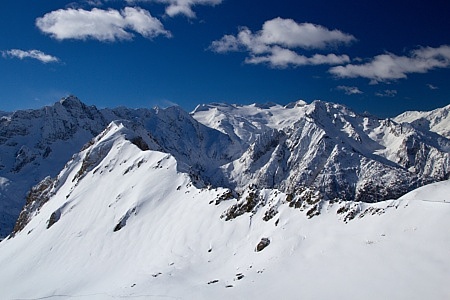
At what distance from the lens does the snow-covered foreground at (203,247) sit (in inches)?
1098

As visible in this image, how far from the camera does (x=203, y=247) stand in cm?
4491

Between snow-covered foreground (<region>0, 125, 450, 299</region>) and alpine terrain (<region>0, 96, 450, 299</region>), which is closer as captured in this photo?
snow-covered foreground (<region>0, 125, 450, 299</region>)

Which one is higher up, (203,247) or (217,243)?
(217,243)

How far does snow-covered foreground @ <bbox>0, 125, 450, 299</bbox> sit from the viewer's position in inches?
1098

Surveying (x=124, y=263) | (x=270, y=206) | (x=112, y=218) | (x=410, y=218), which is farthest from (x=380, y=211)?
(x=112, y=218)

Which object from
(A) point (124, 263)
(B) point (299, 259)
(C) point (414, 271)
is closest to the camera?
(C) point (414, 271)

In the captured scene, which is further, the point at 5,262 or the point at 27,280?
the point at 5,262

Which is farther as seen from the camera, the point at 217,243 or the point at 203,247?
the point at 203,247

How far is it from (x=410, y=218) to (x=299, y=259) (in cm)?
854

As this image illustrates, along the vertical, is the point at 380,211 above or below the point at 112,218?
below

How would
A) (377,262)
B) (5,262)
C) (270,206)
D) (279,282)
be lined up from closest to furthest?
(377,262) → (279,282) → (270,206) → (5,262)

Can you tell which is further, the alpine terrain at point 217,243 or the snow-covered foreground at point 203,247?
the alpine terrain at point 217,243

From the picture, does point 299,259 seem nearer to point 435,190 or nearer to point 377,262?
point 377,262

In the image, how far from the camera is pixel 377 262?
2845 cm
